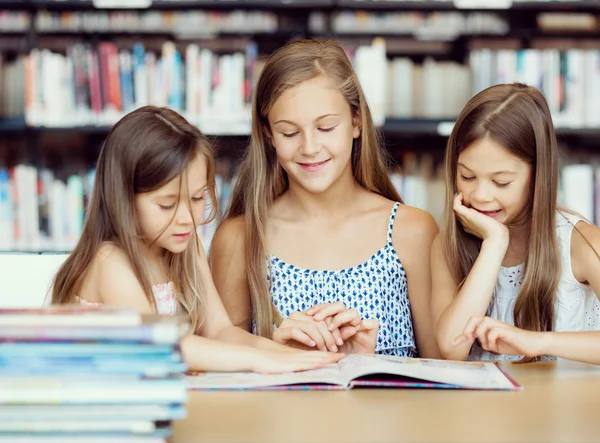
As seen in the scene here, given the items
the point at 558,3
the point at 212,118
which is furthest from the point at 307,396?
the point at 558,3

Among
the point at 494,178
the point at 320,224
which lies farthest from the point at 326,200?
the point at 494,178

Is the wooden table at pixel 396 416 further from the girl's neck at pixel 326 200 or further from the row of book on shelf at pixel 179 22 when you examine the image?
the row of book on shelf at pixel 179 22

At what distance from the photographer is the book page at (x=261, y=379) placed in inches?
38.7

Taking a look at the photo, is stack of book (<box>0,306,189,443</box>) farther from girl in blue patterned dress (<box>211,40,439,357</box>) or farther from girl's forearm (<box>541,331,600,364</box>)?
girl in blue patterned dress (<box>211,40,439,357</box>)

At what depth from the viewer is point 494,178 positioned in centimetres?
140

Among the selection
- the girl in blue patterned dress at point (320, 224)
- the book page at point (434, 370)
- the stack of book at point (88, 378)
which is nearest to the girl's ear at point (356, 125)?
the girl in blue patterned dress at point (320, 224)

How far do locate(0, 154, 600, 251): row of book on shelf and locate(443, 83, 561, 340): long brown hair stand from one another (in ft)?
5.34

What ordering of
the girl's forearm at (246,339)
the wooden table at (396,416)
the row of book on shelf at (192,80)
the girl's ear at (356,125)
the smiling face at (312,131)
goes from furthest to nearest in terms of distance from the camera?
the row of book on shelf at (192,80) → the girl's ear at (356,125) → the smiling face at (312,131) → the girl's forearm at (246,339) → the wooden table at (396,416)

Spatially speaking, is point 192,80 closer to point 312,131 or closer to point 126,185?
point 312,131

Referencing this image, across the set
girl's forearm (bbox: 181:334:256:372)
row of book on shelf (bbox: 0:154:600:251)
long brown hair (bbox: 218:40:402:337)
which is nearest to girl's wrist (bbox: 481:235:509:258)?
long brown hair (bbox: 218:40:402:337)

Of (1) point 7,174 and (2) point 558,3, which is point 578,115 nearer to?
(2) point 558,3

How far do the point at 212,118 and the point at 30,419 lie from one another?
7.72ft

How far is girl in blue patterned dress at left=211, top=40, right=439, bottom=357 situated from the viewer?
1.48 m

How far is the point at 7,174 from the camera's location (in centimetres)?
307
